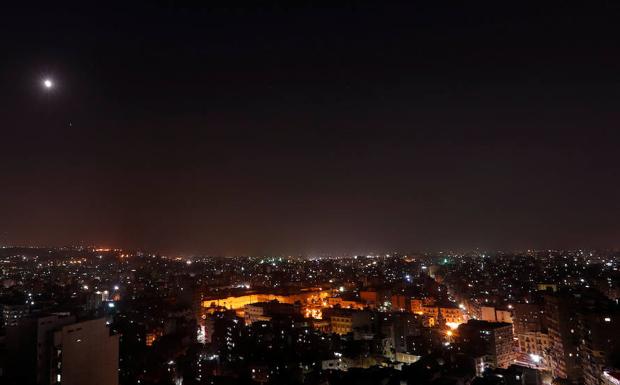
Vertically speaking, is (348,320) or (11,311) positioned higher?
(11,311)

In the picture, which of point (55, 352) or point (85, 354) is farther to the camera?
point (85, 354)

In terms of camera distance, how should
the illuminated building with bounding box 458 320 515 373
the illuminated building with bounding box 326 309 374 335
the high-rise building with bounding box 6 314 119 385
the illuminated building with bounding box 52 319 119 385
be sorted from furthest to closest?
1. the illuminated building with bounding box 326 309 374 335
2. the illuminated building with bounding box 458 320 515 373
3. the illuminated building with bounding box 52 319 119 385
4. the high-rise building with bounding box 6 314 119 385

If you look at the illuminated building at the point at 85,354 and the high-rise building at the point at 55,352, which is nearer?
the high-rise building at the point at 55,352

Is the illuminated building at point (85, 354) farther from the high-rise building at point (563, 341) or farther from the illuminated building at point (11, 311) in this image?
the high-rise building at point (563, 341)

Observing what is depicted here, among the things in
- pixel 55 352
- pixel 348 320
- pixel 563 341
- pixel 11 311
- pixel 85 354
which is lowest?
pixel 563 341

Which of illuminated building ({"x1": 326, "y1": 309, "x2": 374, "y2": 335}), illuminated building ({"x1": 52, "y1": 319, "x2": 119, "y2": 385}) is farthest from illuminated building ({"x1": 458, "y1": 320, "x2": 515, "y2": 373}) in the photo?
illuminated building ({"x1": 52, "y1": 319, "x2": 119, "y2": 385})

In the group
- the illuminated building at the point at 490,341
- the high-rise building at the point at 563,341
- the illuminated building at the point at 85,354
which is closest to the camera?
the illuminated building at the point at 85,354

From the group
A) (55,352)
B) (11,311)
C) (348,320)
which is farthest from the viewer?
(348,320)

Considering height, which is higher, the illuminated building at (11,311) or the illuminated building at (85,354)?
the illuminated building at (11,311)

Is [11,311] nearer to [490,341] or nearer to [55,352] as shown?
[55,352]

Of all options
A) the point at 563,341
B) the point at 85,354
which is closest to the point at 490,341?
the point at 563,341

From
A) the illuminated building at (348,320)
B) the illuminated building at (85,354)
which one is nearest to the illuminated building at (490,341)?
the illuminated building at (348,320)

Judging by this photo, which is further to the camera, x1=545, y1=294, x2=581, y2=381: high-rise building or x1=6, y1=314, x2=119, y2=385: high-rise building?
x1=545, y1=294, x2=581, y2=381: high-rise building

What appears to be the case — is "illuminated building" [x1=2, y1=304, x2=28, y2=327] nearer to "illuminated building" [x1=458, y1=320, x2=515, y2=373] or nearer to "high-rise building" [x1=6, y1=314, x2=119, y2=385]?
"high-rise building" [x1=6, y1=314, x2=119, y2=385]
